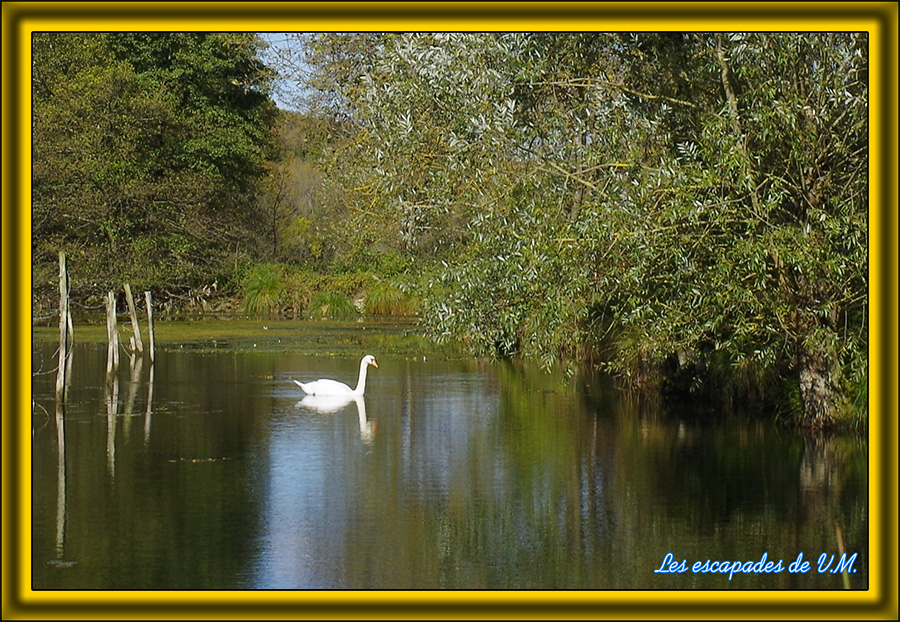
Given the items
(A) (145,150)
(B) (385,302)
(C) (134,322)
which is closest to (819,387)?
(C) (134,322)

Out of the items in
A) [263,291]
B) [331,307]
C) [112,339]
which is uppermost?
[263,291]

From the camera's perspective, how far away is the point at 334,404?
19.0m

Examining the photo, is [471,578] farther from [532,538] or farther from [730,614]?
[730,614]

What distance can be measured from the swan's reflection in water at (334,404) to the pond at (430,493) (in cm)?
8

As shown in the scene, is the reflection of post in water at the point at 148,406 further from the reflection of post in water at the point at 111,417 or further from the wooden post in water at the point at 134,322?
the wooden post in water at the point at 134,322

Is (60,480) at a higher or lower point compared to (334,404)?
lower

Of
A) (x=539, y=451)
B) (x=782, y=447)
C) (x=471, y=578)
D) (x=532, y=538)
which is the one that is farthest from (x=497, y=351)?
(x=471, y=578)

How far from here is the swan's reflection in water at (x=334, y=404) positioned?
17.9 m

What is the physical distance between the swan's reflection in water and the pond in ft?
0.28

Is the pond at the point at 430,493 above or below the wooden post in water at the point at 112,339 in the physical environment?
below

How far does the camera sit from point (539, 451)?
598 inches

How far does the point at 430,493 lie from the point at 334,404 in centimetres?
634

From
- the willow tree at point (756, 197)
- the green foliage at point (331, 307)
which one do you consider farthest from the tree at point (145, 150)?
the willow tree at point (756, 197)

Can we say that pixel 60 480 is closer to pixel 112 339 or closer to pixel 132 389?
pixel 132 389
